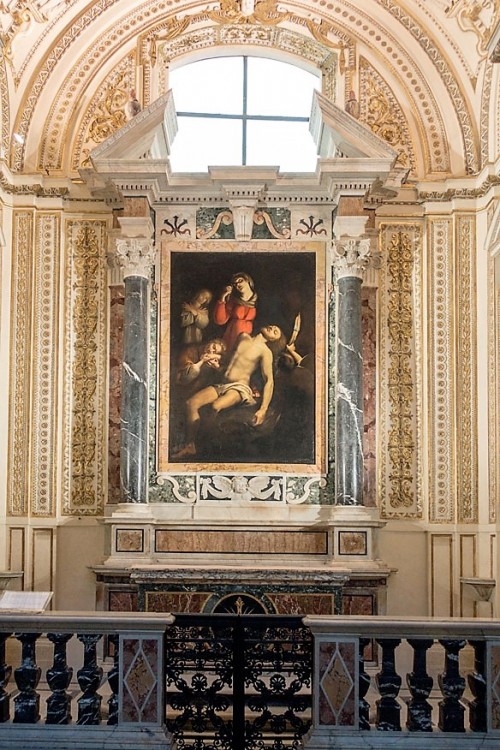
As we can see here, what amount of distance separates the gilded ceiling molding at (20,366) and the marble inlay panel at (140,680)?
5256 millimetres

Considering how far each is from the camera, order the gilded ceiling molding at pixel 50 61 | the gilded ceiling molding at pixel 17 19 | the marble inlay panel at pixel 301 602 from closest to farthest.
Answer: the marble inlay panel at pixel 301 602 < the gilded ceiling molding at pixel 17 19 < the gilded ceiling molding at pixel 50 61

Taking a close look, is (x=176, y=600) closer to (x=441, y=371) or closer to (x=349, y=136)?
(x=441, y=371)

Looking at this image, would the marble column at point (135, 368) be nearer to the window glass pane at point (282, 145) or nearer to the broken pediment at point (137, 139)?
the broken pediment at point (137, 139)

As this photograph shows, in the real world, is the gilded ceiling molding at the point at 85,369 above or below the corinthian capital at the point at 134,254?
below

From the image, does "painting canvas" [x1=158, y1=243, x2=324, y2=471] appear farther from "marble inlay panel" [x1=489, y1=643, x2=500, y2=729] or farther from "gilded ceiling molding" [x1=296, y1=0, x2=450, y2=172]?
"marble inlay panel" [x1=489, y1=643, x2=500, y2=729]

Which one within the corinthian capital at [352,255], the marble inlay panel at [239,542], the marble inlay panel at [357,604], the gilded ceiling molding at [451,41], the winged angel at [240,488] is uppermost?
the gilded ceiling molding at [451,41]

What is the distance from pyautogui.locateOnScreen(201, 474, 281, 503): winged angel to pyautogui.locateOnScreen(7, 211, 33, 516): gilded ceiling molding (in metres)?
1.88

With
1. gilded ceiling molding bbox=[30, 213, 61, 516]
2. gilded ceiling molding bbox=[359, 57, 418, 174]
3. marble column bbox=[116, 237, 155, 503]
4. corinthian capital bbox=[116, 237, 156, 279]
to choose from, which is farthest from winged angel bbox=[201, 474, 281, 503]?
gilded ceiling molding bbox=[359, 57, 418, 174]

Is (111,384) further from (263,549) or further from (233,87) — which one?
(233,87)

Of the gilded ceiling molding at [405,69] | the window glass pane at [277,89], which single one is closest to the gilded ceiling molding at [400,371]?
the gilded ceiling molding at [405,69]

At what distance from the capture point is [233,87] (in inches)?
497

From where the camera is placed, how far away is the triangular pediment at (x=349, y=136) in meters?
11.2

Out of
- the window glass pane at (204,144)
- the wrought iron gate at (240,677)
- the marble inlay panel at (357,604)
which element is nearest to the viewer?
the wrought iron gate at (240,677)

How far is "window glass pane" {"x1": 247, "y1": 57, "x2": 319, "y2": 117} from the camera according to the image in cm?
1261
